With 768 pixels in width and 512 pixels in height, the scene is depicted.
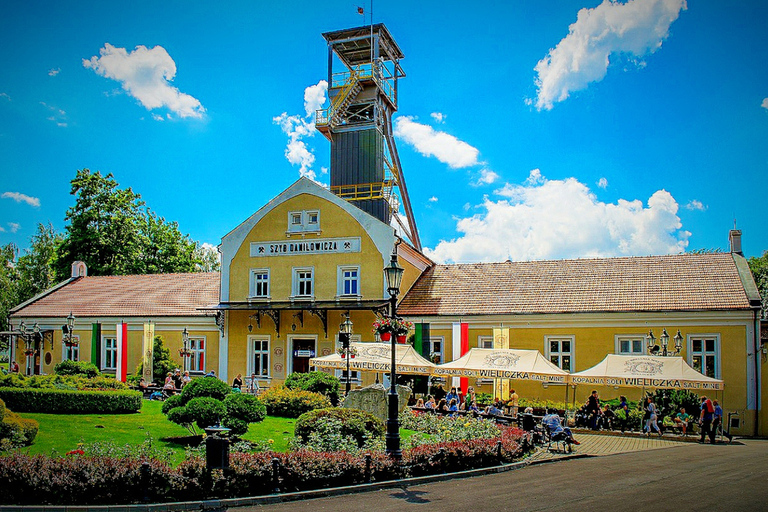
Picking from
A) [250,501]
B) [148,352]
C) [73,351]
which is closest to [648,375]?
[250,501]

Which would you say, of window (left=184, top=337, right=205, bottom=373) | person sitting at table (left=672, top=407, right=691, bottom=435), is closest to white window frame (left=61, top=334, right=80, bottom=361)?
window (left=184, top=337, right=205, bottom=373)

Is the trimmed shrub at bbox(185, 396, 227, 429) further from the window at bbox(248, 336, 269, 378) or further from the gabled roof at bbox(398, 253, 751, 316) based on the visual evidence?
the window at bbox(248, 336, 269, 378)

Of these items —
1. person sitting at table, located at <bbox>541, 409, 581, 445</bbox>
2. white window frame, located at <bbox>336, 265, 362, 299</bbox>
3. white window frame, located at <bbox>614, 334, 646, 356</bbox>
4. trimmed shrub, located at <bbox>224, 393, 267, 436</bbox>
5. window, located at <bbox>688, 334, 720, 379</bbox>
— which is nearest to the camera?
trimmed shrub, located at <bbox>224, 393, 267, 436</bbox>

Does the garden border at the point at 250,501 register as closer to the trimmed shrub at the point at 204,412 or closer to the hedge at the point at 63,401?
the trimmed shrub at the point at 204,412

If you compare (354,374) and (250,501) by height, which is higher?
(354,374)

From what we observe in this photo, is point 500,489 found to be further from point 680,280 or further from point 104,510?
point 680,280

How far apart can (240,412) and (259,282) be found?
16681 mm

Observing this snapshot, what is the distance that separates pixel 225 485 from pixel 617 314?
21.1m

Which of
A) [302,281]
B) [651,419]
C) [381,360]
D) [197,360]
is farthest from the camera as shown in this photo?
[197,360]

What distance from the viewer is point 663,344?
25.9 metres

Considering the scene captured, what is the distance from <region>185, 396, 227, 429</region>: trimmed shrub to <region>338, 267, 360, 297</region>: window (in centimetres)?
1589

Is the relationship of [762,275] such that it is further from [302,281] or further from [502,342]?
[302,281]

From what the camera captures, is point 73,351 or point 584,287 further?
point 73,351

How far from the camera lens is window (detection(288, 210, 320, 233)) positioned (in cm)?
3381
